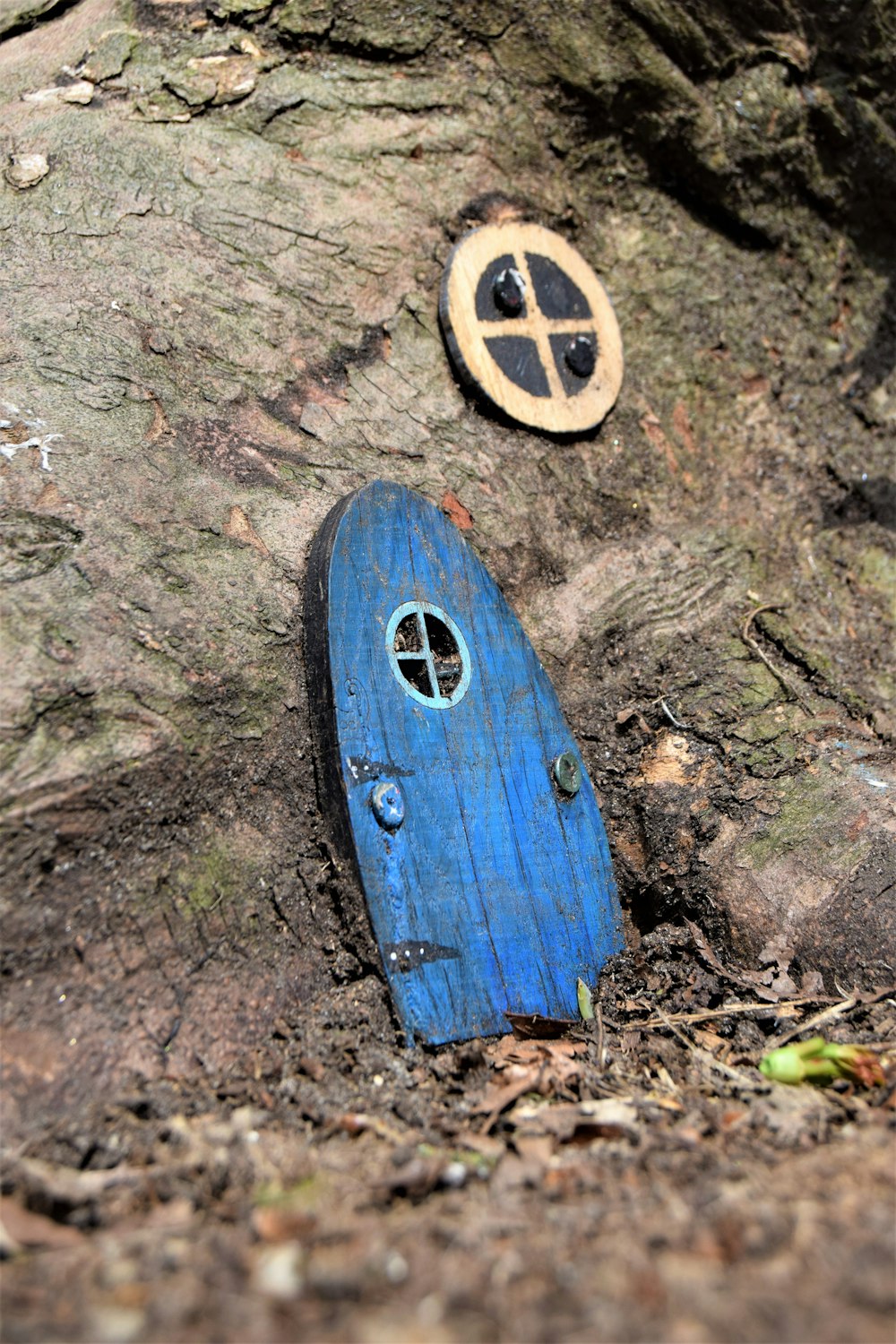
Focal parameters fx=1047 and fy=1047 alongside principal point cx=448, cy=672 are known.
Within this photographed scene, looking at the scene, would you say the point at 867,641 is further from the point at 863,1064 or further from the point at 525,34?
the point at 525,34

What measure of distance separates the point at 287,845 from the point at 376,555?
2.52 feet

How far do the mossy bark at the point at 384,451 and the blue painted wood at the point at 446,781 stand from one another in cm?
16

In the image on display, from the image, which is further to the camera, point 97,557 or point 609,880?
point 609,880

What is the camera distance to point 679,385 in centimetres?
404

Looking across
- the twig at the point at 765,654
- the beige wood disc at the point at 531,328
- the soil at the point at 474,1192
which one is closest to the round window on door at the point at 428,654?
the soil at the point at 474,1192

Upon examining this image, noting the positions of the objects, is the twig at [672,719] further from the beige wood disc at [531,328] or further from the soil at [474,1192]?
the beige wood disc at [531,328]

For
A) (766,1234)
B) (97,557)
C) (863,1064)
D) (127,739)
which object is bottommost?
(863,1064)

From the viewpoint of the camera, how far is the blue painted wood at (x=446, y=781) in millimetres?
2375

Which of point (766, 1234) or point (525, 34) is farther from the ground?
point (525, 34)

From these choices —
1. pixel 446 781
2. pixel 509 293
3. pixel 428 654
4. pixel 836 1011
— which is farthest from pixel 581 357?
pixel 836 1011

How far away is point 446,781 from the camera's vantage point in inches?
101

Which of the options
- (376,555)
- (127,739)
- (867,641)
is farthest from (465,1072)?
(867,641)

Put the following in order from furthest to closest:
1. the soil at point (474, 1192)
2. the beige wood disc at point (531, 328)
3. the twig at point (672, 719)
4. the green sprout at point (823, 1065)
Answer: the beige wood disc at point (531, 328) → the twig at point (672, 719) → the green sprout at point (823, 1065) → the soil at point (474, 1192)

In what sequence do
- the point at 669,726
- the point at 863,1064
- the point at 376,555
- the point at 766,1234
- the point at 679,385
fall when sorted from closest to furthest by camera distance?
the point at 766,1234
the point at 863,1064
the point at 376,555
the point at 669,726
the point at 679,385
